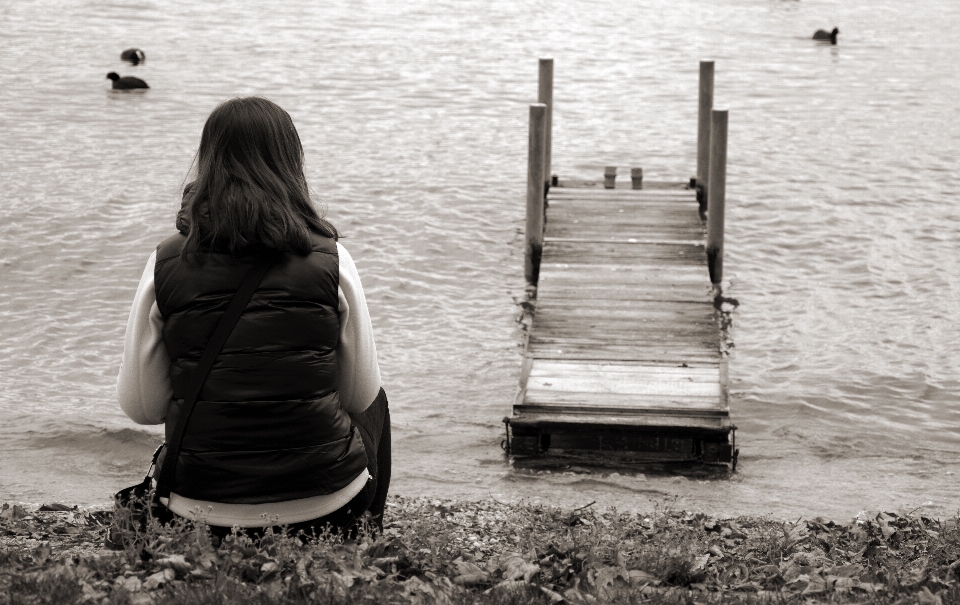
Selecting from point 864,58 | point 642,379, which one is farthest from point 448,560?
point 864,58

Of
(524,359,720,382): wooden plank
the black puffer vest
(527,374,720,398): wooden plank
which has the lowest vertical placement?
(527,374,720,398): wooden plank

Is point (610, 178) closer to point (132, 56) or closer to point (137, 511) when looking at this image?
point (137, 511)

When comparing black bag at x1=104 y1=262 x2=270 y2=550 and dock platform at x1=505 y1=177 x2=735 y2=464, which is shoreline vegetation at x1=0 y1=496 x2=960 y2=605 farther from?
dock platform at x1=505 y1=177 x2=735 y2=464

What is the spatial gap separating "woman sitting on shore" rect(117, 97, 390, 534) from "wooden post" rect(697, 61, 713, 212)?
37.9 ft

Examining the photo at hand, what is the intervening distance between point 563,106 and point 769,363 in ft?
48.1

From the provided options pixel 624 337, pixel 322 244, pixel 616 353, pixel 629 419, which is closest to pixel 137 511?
pixel 322 244

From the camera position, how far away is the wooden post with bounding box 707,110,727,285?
13.1 metres

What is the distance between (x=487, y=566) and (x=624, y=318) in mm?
6688

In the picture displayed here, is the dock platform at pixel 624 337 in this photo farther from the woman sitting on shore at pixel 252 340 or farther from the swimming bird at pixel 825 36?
the swimming bird at pixel 825 36

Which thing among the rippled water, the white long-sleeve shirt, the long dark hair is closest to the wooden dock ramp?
the rippled water

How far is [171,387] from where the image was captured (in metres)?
3.97

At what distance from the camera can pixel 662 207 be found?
47.5ft

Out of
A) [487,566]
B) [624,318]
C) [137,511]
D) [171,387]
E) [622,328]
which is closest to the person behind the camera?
[171,387]

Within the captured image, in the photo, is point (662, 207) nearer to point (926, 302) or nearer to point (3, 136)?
point (926, 302)
